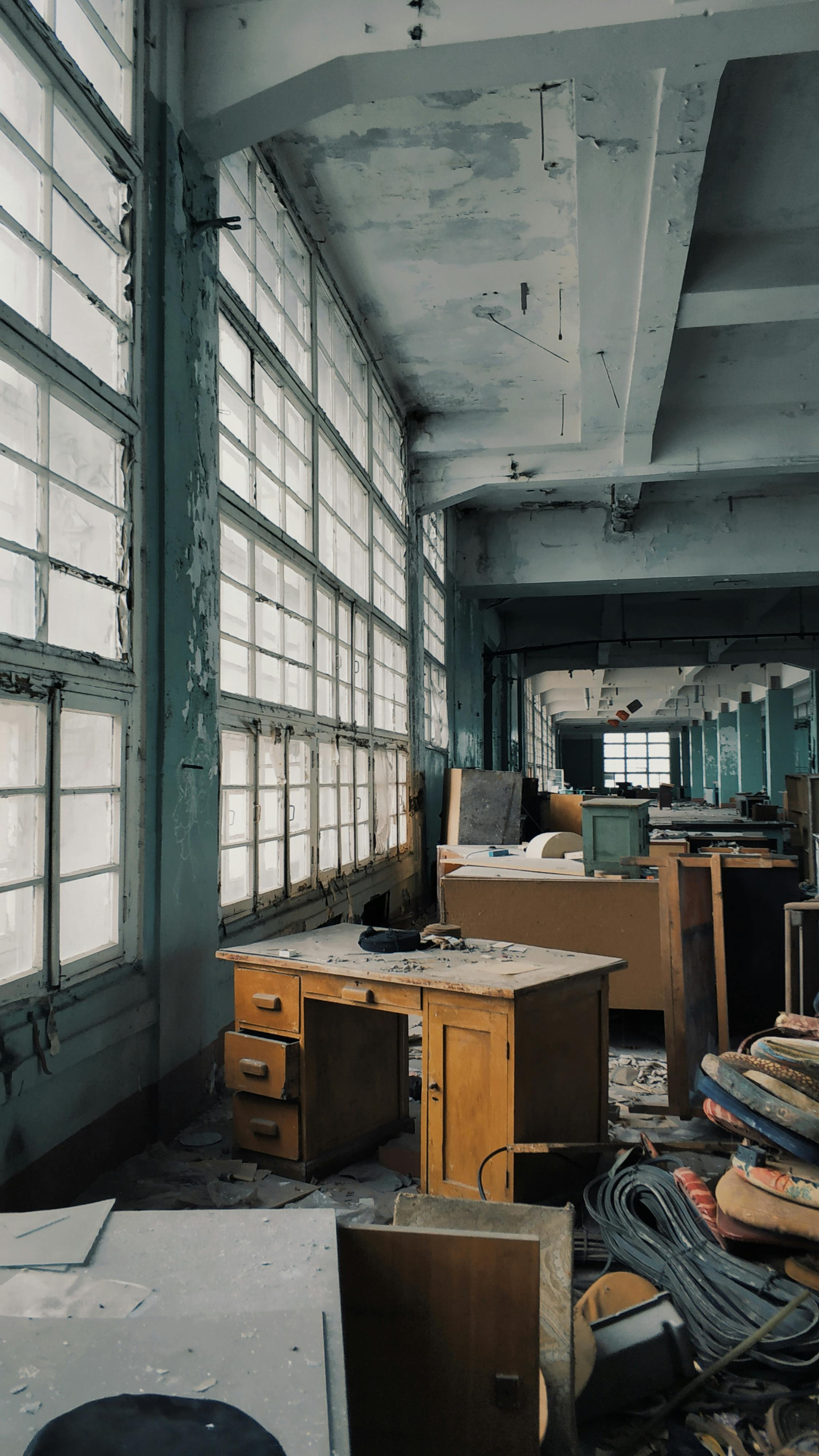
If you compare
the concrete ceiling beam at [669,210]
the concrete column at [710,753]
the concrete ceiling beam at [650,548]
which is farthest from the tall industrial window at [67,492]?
the concrete column at [710,753]

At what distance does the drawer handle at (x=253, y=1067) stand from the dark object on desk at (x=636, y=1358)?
151cm

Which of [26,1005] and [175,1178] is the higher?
[26,1005]

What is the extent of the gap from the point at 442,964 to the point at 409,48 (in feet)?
12.1

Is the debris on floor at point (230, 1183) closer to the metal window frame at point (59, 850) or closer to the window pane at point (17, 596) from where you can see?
the metal window frame at point (59, 850)

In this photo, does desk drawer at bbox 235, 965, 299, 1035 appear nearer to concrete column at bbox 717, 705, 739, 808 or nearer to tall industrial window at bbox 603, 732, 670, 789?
concrete column at bbox 717, 705, 739, 808

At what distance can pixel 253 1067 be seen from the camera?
3396mm

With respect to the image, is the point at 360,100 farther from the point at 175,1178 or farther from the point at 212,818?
the point at 175,1178

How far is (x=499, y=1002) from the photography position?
290 cm

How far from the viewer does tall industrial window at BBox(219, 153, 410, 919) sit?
4457 millimetres

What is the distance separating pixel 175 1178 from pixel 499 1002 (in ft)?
4.52

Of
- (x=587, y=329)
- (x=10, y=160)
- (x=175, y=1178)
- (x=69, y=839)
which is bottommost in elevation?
(x=175, y=1178)

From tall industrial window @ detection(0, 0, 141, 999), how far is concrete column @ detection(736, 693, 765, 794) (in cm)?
2197

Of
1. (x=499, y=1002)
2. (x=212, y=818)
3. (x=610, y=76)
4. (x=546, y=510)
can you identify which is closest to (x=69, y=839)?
(x=212, y=818)

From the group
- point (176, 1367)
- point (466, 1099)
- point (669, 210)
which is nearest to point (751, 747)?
point (669, 210)
